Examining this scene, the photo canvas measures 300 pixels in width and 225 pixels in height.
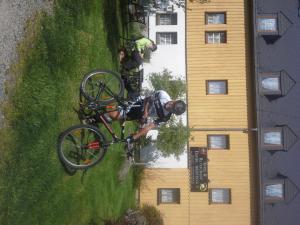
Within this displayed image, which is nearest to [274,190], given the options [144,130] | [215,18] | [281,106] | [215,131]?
[215,131]

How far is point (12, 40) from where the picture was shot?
847 cm

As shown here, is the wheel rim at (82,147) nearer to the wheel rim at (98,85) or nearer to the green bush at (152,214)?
the wheel rim at (98,85)

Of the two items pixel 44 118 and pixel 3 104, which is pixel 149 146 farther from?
pixel 3 104

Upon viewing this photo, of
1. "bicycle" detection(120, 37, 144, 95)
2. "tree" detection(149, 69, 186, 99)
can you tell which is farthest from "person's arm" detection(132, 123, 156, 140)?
"tree" detection(149, 69, 186, 99)

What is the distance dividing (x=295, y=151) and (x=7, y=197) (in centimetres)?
1530

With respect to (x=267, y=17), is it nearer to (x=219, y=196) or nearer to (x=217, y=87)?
(x=217, y=87)

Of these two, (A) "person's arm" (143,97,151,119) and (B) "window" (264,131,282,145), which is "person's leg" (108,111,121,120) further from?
(B) "window" (264,131,282,145)

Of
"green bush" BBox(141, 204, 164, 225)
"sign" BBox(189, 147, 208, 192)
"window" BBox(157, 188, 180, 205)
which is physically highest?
"sign" BBox(189, 147, 208, 192)

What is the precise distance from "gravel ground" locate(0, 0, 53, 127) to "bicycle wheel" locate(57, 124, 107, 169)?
1.93 metres

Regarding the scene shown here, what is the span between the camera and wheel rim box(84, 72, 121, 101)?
10.8 m

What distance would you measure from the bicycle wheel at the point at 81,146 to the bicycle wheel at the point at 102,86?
38.1 inches

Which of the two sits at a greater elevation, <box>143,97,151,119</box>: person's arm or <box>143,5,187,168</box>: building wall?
<box>143,5,187,168</box>: building wall

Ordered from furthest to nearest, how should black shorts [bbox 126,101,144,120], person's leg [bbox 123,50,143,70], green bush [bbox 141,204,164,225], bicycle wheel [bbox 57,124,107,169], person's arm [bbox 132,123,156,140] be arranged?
green bush [bbox 141,204,164,225] < person's leg [bbox 123,50,143,70] < black shorts [bbox 126,101,144,120] < bicycle wheel [bbox 57,124,107,169] < person's arm [bbox 132,123,156,140]

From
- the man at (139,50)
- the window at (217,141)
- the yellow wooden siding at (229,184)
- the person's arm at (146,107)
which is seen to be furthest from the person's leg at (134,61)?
the window at (217,141)
